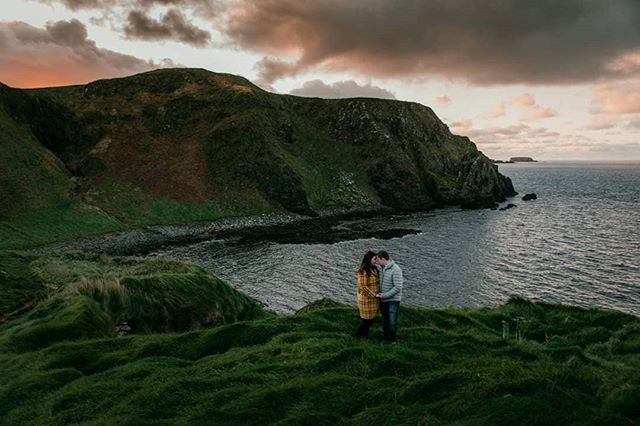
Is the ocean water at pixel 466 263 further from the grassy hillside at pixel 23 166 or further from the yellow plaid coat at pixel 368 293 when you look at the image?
the grassy hillside at pixel 23 166

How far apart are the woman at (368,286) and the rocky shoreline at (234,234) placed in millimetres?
59606

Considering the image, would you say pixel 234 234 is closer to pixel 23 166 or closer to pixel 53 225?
pixel 53 225

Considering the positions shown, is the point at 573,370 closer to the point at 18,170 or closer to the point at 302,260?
the point at 302,260

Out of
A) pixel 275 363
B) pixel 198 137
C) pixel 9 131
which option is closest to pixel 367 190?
pixel 198 137

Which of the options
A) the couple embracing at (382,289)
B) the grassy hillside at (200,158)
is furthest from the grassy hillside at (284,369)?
the grassy hillside at (200,158)

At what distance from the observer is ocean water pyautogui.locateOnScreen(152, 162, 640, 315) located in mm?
47750

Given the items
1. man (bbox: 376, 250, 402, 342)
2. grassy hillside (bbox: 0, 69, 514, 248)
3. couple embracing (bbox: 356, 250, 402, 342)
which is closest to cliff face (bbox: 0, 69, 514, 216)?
grassy hillside (bbox: 0, 69, 514, 248)

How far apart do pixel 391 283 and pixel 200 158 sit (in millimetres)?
105942

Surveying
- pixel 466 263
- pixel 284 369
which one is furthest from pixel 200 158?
pixel 284 369

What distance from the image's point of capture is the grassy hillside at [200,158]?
283ft

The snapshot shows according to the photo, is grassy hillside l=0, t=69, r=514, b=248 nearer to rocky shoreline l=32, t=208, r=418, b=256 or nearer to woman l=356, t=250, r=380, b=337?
rocky shoreline l=32, t=208, r=418, b=256

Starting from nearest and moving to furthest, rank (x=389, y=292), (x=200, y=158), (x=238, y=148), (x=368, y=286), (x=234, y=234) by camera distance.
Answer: (x=389, y=292) → (x=368, y=286) → (x=234, y=234) → (x=200, y=158) → (x=238, y=148)

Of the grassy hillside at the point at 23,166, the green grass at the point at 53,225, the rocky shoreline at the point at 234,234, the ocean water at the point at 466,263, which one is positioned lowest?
the ocean water at the point at 466,263

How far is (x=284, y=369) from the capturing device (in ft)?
40.4
